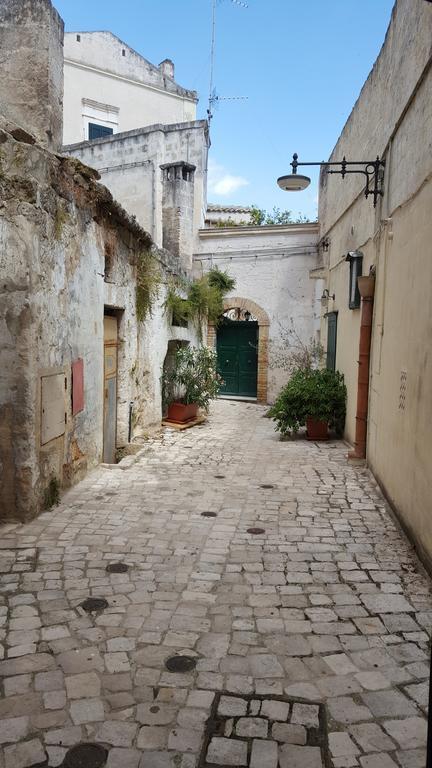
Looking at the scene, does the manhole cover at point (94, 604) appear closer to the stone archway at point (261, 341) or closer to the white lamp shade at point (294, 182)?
the white lamp shade at point (294, 182)

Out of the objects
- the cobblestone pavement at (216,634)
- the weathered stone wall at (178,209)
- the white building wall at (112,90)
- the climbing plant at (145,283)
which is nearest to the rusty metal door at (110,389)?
the climbing plant at (145,283)

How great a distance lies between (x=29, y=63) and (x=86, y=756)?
6411 millimetres

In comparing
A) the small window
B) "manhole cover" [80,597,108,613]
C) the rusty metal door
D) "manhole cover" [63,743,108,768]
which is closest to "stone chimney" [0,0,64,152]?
the rusty metal door

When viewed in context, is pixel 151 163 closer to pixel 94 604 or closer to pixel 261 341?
pixel 261 341

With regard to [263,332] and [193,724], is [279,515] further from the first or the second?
[263,332]

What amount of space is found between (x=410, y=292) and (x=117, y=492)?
362cm

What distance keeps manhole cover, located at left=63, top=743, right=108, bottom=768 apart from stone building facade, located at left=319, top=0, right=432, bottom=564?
A: 8.54 feet

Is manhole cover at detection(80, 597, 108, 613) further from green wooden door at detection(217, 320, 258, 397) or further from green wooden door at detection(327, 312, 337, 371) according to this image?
green wooden door at detection(217, 320, 258, 397)

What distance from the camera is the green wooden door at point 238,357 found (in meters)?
15.0

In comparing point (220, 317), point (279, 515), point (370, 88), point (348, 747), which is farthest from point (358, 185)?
point (348, 747)

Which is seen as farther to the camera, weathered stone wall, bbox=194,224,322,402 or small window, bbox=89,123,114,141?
small window, bbox=89,123,114,141

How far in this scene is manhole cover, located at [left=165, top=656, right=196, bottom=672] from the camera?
2.74m

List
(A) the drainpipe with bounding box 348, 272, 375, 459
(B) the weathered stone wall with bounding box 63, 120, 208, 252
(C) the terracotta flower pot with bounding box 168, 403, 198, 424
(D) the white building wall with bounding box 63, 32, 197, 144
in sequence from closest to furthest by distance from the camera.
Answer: (A) the drainpipe with bounding box 348, 272, 375, 459, (C) the terracotta flower pot with bounding box 168, 403, 198, 424, (B) the weathered stone wall with bounding box 63, 120, 208, 252, (D) the white building wall with bounding box 63, 32, 197, 144

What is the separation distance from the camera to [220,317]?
1479cm
